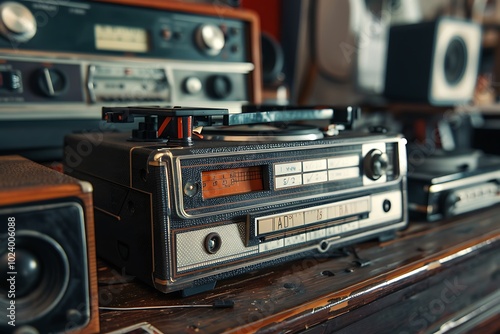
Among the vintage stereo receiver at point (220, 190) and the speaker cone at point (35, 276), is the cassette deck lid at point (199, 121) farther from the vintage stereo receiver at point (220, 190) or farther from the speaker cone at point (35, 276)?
the speaker cone at point (35, 276)

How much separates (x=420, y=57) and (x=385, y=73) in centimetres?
13

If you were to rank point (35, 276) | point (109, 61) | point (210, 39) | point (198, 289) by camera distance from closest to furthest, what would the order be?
point (35, 276) < point (198, 289) < point (109, 61) < point (210, 39)

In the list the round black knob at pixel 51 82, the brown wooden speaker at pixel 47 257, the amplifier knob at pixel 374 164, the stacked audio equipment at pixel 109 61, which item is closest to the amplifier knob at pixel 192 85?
the stacked audio equipment at pixel 109 61

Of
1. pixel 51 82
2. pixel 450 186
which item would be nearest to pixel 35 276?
pixel 51 82

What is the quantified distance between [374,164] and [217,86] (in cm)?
40

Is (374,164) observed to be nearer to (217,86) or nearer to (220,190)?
(220,190)

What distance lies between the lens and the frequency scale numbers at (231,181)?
58cm

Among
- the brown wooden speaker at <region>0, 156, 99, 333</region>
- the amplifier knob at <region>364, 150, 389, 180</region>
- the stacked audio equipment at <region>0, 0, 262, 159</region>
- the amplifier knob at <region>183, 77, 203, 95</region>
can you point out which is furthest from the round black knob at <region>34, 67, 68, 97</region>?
the amplifier knob at <region>364, 150, 389, 180</region>

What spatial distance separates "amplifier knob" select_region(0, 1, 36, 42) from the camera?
0.79 metres

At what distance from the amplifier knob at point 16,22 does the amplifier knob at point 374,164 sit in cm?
57

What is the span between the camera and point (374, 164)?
0.74 m

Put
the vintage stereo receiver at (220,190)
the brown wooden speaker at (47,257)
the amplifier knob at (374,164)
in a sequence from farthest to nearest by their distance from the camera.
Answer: the amplifier knob at (374,164)
the vintage stereo receiver at (220,190)
the brown wooden speaker at (47,257)

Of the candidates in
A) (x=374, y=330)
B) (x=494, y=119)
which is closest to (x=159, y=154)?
(x=374, y=330)

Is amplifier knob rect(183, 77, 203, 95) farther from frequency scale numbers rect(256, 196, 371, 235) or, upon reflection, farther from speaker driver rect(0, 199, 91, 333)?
speaker driver rect(0, 199, 91, 333)
